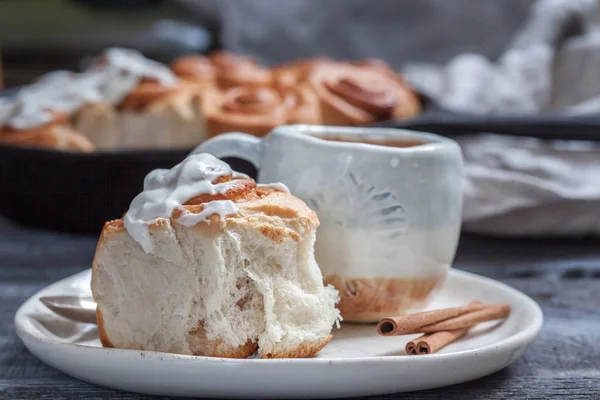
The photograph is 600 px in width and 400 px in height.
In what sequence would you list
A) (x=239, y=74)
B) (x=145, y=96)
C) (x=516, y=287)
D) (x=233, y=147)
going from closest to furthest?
(x=233, y=147)
(x=516, y=287)
(x=145, y=96)
(x=239, y=74)

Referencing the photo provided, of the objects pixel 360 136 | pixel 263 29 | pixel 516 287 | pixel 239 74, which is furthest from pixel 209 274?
pixel 263 29

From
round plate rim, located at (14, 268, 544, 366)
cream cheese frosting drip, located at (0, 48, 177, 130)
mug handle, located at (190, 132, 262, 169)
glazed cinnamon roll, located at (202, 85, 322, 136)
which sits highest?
mug handle, located at (190, 132, 262, 169)

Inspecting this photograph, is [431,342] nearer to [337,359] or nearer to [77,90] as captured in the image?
[337,359]

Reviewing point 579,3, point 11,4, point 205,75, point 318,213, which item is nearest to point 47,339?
point 318,213

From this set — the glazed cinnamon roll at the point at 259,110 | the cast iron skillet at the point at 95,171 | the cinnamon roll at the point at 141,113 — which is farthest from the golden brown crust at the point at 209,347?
the cinnamon roll at the point at 141,113

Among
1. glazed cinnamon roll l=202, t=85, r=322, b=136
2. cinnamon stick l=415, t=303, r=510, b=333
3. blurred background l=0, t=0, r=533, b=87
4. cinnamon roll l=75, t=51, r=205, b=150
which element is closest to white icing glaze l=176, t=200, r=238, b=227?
cinnamon stick l=415, t=303, r=510, b=333

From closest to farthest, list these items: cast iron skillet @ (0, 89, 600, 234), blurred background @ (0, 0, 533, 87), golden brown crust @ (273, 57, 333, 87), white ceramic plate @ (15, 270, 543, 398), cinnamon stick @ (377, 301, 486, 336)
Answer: white ceramic plate @ (15, 270, 543, 398) < cinnamon stick @ (377, 301, 486, 336) < cast iron skillet @ (0, 89, 600, 234) < golden brown crust @ (273, 57, 333, 87) < blurred background @ (0, 0, 533, 87)

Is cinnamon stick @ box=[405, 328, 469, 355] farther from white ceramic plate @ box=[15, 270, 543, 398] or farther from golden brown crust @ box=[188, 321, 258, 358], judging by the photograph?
golden brown crust @ box=[188, 321, 258, 358]
